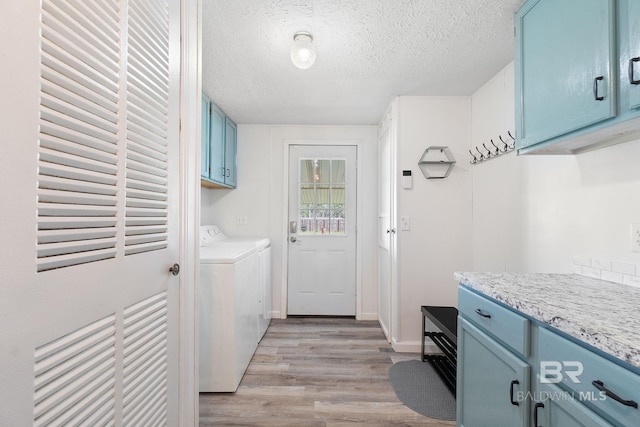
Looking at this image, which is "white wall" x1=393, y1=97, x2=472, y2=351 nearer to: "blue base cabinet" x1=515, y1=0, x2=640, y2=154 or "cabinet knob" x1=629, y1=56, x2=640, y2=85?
"blue base cabinet" x1=515, y1=0, x2=640, y2=154

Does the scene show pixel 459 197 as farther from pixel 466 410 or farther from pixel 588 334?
pixel 588 334

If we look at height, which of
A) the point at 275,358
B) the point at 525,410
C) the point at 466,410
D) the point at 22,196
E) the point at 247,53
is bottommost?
the point at 275,358

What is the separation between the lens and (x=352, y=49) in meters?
1.88

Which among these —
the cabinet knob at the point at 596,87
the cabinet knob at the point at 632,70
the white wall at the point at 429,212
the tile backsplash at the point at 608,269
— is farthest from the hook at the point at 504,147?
the cabinet knob at the point at 632,70

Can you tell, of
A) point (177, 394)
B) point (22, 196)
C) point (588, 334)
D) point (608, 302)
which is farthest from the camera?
point (177, 394)

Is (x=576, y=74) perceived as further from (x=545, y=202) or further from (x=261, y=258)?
(x=261, y=258)

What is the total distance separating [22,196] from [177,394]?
1.02m

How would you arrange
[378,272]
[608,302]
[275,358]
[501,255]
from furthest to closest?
[378,272] < [275,358] < [501,255] < [608,302]

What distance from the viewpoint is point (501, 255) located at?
2.14 metres

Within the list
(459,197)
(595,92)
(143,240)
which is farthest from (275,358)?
(595,92)

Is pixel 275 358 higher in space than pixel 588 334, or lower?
lower

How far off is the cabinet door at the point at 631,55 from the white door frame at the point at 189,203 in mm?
1589

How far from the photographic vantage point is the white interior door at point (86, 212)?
60 centimetres

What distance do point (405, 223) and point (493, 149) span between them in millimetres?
876
